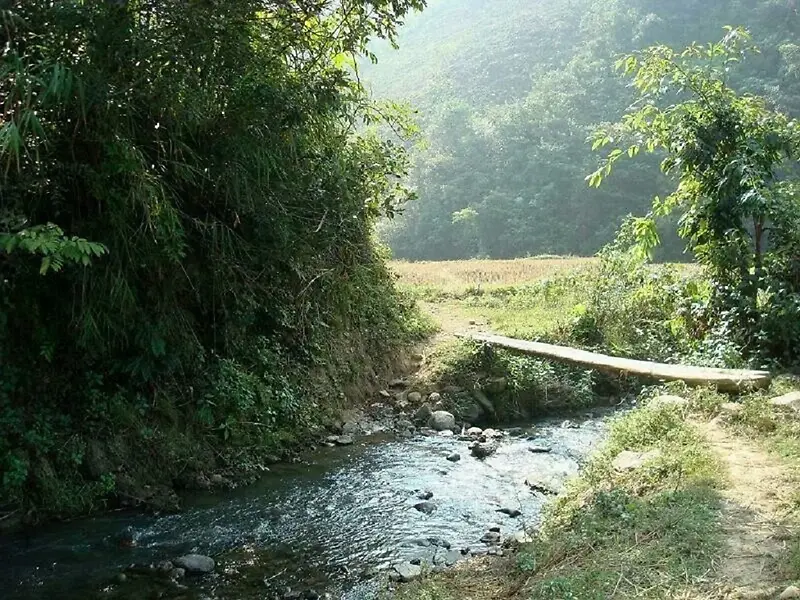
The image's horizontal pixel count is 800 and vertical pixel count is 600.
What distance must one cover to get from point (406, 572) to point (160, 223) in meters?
3.17

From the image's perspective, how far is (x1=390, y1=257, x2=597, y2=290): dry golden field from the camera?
14.9 metres

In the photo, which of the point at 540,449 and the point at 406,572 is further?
the point at 540,449

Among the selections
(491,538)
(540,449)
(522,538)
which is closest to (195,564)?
(491,538)

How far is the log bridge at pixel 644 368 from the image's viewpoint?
6320mm

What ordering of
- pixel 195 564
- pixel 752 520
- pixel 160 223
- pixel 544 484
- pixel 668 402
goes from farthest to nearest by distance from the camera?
pixel 544 484 < pixel 668 402 < pixel 160 223 < pixel 195 564 < pixel 752 520

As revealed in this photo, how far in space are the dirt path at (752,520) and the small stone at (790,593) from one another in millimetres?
52

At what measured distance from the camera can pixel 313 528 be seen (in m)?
5.39

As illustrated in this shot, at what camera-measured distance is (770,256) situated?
7.17m

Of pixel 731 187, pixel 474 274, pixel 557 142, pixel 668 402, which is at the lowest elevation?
pixel 668 402

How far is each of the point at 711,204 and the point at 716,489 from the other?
13.8 feet

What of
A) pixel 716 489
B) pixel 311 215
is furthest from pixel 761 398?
pixel 311 215

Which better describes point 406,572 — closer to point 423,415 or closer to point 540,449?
point 540,449

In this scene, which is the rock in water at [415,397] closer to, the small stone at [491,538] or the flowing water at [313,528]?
the flowing water at [313,528]

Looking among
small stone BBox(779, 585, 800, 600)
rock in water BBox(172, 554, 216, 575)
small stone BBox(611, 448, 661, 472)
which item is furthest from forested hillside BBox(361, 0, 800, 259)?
small stone BBox(779, 585, 800, 600)
